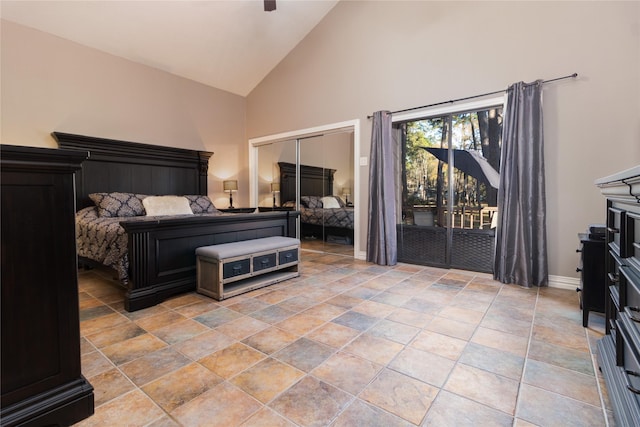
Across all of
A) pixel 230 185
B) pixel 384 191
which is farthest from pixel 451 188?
pixel 230 185

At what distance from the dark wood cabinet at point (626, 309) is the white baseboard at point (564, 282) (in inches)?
72.3

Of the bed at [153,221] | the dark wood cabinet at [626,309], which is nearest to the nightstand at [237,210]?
the bed at [153,221]

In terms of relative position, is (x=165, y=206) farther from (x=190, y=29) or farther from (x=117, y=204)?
(x=190, y=29)

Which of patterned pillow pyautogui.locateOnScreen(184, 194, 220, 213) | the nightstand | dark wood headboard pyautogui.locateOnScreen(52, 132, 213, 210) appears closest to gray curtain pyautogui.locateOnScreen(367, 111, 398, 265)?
the nightstand

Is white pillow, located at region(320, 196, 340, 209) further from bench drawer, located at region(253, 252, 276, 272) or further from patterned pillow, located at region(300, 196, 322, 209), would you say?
bench drawer, located at region(253, 252, 276, 272)

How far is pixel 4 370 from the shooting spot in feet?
3.57

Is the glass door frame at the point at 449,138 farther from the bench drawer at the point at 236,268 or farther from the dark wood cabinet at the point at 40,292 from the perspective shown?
the dark wood cabinet at the point at 40,292

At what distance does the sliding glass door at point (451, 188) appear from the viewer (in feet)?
12.0

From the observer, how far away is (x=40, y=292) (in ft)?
3.86

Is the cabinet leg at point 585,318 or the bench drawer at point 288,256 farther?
the bench drawer at point 288,256

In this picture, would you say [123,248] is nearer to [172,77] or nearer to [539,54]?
[172,77]

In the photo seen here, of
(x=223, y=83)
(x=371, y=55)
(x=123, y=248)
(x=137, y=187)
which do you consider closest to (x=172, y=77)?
(x=223, y=83)

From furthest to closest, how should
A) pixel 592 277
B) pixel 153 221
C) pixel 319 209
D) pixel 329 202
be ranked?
pixel 319 209 < pixel 329 202 < pixel 153 221 < pixel 592 277

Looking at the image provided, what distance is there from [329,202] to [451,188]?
190cm
